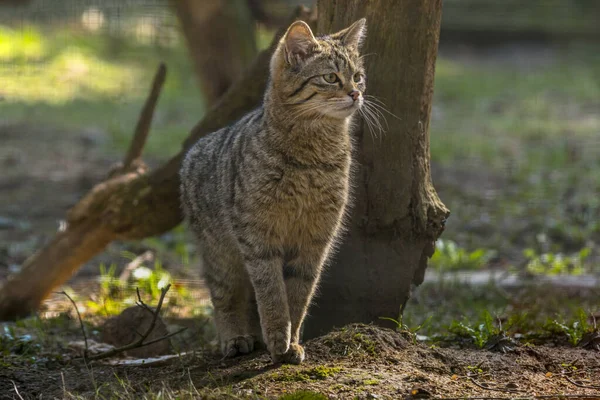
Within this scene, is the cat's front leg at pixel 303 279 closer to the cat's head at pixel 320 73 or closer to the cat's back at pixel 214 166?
the cat's back at pixel 214 166

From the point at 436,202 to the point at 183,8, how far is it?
360cm

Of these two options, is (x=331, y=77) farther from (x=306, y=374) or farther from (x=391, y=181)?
(x=306, y=374)

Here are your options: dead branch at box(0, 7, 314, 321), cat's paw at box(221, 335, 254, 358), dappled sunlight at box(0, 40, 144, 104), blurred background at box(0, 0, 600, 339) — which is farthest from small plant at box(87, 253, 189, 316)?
dappled sunlight at box(0, 40, 144, 104)

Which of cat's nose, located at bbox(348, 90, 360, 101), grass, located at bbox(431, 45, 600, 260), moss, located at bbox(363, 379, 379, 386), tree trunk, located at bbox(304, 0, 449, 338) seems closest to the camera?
moss, located at bbox(363, 379, 379, 386)

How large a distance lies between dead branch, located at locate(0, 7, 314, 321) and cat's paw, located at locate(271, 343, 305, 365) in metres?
1.74

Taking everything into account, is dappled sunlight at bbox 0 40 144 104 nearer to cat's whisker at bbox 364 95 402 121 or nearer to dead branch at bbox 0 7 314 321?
dead branch at bbox 0 7 314 321

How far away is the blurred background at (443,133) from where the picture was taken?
555 centimetres

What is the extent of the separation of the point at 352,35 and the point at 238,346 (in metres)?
1.55

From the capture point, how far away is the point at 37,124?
33.6 feet

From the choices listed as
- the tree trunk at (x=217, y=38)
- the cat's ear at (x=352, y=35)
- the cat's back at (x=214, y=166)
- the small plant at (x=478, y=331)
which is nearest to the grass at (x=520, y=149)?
the tree trunk at (x=217, y=38)

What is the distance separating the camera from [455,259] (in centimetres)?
608

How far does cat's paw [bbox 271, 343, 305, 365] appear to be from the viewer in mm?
3453

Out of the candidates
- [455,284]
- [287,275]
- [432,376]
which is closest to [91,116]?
[455,284]

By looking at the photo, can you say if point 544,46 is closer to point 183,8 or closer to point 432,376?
point 183,8
